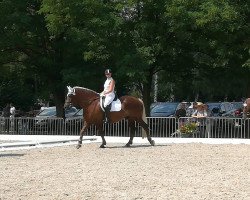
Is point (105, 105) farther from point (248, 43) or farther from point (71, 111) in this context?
point (71, 111)

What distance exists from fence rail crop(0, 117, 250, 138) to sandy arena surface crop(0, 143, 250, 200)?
6.65 meters

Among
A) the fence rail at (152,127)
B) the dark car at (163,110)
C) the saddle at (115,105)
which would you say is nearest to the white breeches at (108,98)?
the saddle at (115,105)

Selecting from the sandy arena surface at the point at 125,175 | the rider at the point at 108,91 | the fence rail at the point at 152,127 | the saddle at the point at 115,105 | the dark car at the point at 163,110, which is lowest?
the sandy arena surface at the point at 125,175

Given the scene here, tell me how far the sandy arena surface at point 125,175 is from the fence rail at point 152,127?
6649mm

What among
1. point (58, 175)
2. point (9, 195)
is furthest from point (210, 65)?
point (9, 195)

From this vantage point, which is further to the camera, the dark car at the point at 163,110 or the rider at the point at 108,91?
the dark car at the point at 163,110

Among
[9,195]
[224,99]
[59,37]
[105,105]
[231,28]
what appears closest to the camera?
[9,195]

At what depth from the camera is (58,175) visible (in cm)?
1295

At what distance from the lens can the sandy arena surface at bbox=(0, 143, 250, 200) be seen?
10.3 m

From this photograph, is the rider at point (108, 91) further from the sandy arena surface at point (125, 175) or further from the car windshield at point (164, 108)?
the car windshield at point (164, 108)

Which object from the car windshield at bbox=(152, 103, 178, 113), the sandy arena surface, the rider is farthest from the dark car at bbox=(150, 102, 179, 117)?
the sandy arena surface

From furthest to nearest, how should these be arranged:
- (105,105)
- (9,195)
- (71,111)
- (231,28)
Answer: (71,111) → (231,28) → (105,105) → (9,195)

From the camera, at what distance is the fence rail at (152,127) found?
26.3 meters

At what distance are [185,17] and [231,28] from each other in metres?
2.35
